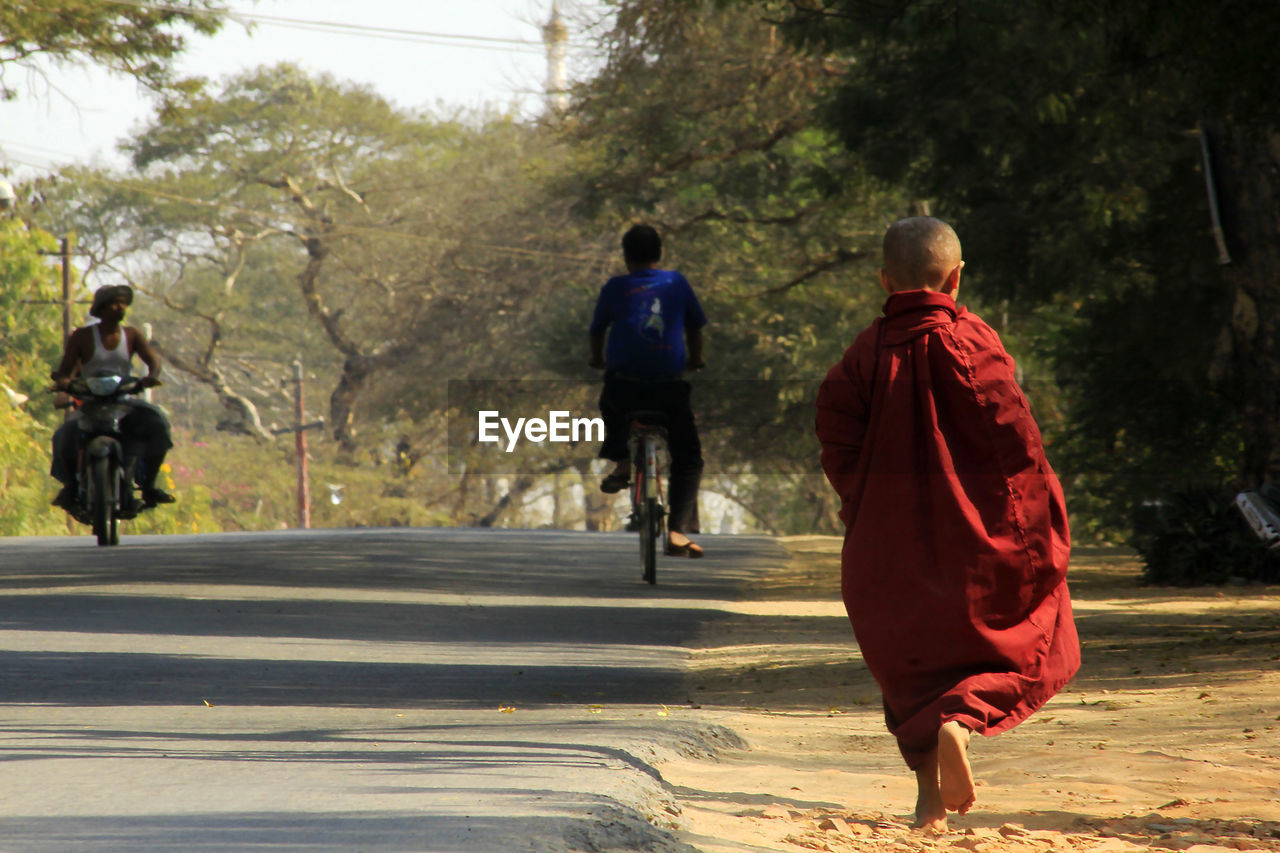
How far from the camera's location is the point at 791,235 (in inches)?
1120

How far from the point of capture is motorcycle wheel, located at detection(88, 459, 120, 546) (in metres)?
12.5

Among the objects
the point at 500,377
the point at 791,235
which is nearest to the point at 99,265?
the point at 500,377

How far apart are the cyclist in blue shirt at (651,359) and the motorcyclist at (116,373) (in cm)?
411

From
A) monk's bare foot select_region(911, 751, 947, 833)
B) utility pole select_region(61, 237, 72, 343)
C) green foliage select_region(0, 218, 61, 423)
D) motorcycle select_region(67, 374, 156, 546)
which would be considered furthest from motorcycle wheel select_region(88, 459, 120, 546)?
utility pole select_region(61, 237, 72, 343)

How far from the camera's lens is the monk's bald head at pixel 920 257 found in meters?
4.55

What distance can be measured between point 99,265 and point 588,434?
1957cm

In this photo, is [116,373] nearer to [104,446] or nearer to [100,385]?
[100,385]

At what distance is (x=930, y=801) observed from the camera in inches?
169

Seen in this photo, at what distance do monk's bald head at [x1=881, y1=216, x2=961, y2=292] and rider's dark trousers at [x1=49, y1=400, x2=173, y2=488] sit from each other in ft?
30.1

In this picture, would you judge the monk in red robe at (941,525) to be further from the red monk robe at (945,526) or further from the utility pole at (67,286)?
the utility pole at (67,286)

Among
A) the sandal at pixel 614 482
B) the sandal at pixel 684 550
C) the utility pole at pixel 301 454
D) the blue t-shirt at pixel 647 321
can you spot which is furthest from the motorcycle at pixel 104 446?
the utility pole at pixel 301 454

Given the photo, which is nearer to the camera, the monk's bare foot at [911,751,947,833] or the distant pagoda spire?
the monk's bare foot at [911,751,947,833]

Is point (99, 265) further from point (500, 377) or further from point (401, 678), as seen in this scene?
point (401, 678)

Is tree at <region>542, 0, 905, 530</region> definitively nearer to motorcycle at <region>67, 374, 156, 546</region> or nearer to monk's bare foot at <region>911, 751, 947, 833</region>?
motorcycle at <region>67, 374, 156, 546</region>
